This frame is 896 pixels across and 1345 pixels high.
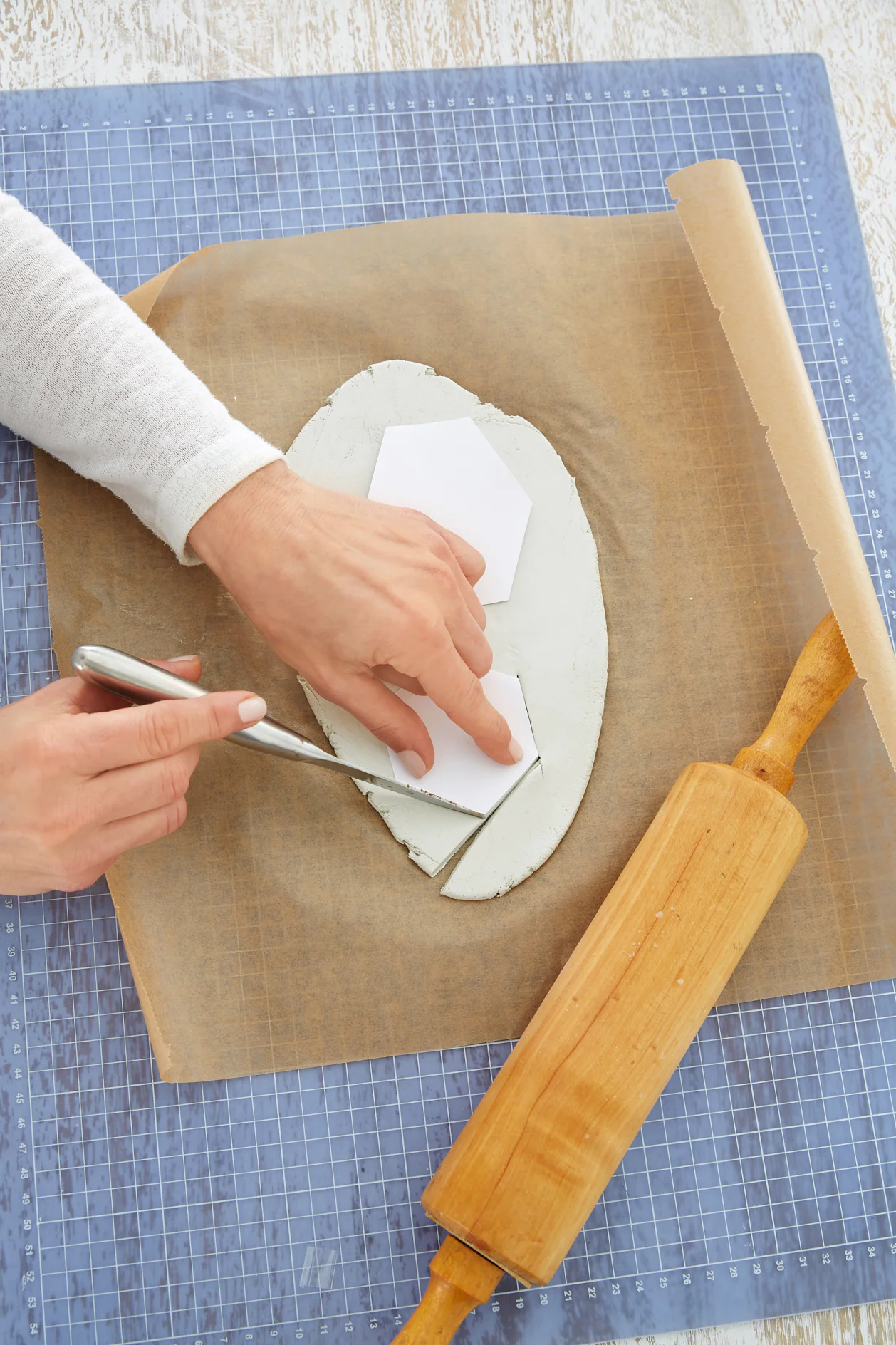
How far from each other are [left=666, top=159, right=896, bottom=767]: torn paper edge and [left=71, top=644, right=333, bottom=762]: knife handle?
49cm

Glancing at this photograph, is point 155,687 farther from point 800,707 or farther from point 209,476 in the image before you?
point 800,707

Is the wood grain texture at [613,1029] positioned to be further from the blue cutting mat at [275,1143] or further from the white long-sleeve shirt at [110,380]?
the white long-sleeve shirt at [110,380]

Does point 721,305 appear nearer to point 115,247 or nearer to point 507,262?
point 507,262

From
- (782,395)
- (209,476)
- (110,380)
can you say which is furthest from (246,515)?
(782,395)

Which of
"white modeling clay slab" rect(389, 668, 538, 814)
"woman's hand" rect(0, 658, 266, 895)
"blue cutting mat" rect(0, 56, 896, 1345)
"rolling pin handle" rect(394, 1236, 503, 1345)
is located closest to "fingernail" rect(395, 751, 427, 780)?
"white modeling clay slab" rect(389, 668, 538, 814)

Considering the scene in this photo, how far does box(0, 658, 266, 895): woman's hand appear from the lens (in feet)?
2.36

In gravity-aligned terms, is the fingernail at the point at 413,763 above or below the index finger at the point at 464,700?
below

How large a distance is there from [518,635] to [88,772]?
1.37 ft

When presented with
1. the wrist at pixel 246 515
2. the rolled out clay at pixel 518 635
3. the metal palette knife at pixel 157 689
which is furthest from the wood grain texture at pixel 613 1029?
the wrist at pixel 246 515

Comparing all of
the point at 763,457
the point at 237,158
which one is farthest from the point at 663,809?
the point at 237,158

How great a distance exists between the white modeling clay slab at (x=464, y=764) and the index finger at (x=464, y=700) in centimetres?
2

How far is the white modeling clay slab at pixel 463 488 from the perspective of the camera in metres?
0.91

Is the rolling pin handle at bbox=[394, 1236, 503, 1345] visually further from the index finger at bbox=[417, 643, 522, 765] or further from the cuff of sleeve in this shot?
the cuff of sleeve

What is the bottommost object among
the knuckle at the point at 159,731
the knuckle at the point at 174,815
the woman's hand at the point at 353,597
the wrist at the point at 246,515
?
the knuckle at the point at 174,815
